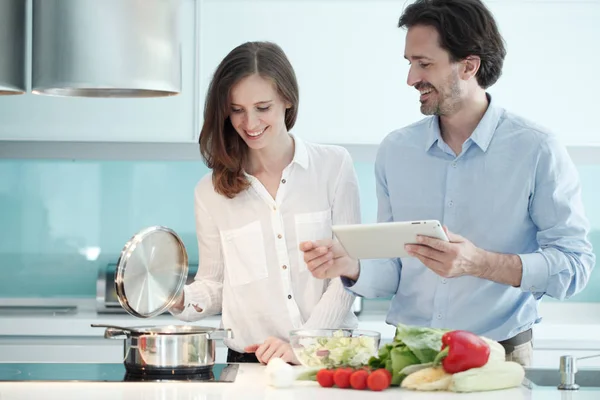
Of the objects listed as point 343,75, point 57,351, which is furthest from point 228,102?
point 57,351

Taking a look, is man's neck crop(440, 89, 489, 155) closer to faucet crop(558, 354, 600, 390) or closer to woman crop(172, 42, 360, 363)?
woman crop(172, 42, 360, 363)

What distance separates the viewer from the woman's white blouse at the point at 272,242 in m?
2.55

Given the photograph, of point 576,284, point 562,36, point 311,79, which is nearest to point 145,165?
point 311,79

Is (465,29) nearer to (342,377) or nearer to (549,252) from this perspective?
(549,252)

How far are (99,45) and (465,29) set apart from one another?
37.4 inches

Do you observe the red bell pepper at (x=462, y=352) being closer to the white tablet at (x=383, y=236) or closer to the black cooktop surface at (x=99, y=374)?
the white tablet at (x=383, y=236)

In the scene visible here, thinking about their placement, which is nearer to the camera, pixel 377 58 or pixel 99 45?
pixel 99 45

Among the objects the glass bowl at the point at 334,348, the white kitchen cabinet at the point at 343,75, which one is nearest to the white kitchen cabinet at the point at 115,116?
the white kitchen cabinet at the point at 343,75

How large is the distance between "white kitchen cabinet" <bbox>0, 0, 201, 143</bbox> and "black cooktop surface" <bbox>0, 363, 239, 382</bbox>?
1780 millimetres

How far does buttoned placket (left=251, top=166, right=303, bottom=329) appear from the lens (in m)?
2.54

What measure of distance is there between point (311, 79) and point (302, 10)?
29cm

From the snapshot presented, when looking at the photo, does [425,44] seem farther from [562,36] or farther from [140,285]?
[562,36]

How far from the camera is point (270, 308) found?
8.38 ft

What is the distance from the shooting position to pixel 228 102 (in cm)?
255
